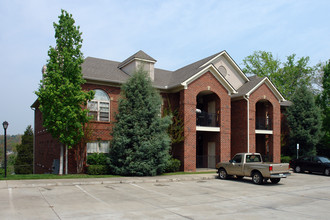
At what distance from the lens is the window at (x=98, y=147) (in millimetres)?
19875

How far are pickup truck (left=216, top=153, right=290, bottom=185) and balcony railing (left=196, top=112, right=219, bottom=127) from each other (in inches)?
244

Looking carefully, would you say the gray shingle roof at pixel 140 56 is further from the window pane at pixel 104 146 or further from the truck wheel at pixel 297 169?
the truck wheel at pixel 297 169

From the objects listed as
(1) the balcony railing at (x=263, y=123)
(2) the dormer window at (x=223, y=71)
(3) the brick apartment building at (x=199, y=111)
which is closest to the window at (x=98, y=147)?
(3) the brick apartment building at (x=199, y=111)

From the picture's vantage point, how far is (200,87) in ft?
72.4

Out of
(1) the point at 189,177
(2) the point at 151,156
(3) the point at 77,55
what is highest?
(3) the point at 77,55

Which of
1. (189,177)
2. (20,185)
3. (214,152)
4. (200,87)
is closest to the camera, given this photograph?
(20,185)

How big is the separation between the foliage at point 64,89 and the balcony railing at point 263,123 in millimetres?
15921

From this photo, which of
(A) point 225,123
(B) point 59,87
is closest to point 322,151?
(A) point 225,123

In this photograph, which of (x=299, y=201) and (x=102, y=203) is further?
(x=299, y=201)

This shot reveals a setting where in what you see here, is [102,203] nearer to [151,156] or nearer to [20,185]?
[20,185]

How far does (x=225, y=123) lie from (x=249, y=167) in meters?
7.37

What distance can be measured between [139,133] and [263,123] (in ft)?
45.8

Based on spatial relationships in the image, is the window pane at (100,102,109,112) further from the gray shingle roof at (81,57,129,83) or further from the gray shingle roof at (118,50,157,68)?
the gray shingle roof at (118,50,157,68)

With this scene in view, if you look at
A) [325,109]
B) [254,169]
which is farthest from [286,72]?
[254,169]
